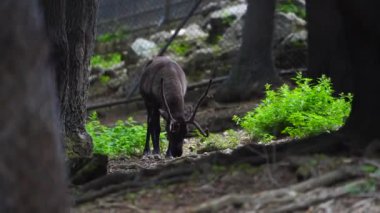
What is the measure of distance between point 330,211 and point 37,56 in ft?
7.59

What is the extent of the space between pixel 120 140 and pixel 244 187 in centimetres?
674

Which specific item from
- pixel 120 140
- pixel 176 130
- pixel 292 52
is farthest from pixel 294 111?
pixel 292 52

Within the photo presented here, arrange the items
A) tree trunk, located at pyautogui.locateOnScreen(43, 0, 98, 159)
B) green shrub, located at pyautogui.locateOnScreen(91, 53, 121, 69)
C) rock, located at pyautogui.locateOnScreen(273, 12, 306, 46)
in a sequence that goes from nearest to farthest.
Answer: tree trunk, located at pyautogui.locateOnScreen(43, 0, 98, 159) < rock, located at pyautogui.locateOnScreen(273, 12, 306, 46) < green shrub, located at pyautogui.locateOnScreen(91, 53, 121, 69)

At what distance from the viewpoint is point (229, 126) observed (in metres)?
15.0

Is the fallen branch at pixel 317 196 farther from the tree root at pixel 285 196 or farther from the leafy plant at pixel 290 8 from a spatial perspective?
the leafy plant at pixel 290 8

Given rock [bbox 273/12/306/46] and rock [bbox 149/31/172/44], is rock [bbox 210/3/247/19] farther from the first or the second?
rock [bbox 273/12/306/46]

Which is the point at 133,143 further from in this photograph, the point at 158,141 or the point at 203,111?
the point at 203,111

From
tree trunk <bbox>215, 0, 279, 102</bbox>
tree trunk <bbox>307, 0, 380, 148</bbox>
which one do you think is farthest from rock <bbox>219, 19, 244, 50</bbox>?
tree trunk <bbox>307, 0, 380, 148</bbox>

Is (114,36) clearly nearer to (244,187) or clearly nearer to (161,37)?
(161,37)

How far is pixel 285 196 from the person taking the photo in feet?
19.4

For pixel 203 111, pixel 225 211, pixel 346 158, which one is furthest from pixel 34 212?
pixel 203 111

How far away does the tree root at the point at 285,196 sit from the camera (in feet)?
18.9

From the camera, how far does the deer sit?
40.5 feet

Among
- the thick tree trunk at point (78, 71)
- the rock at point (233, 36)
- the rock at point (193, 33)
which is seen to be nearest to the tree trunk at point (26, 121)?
the thick tree trunk at point (78, 71)
